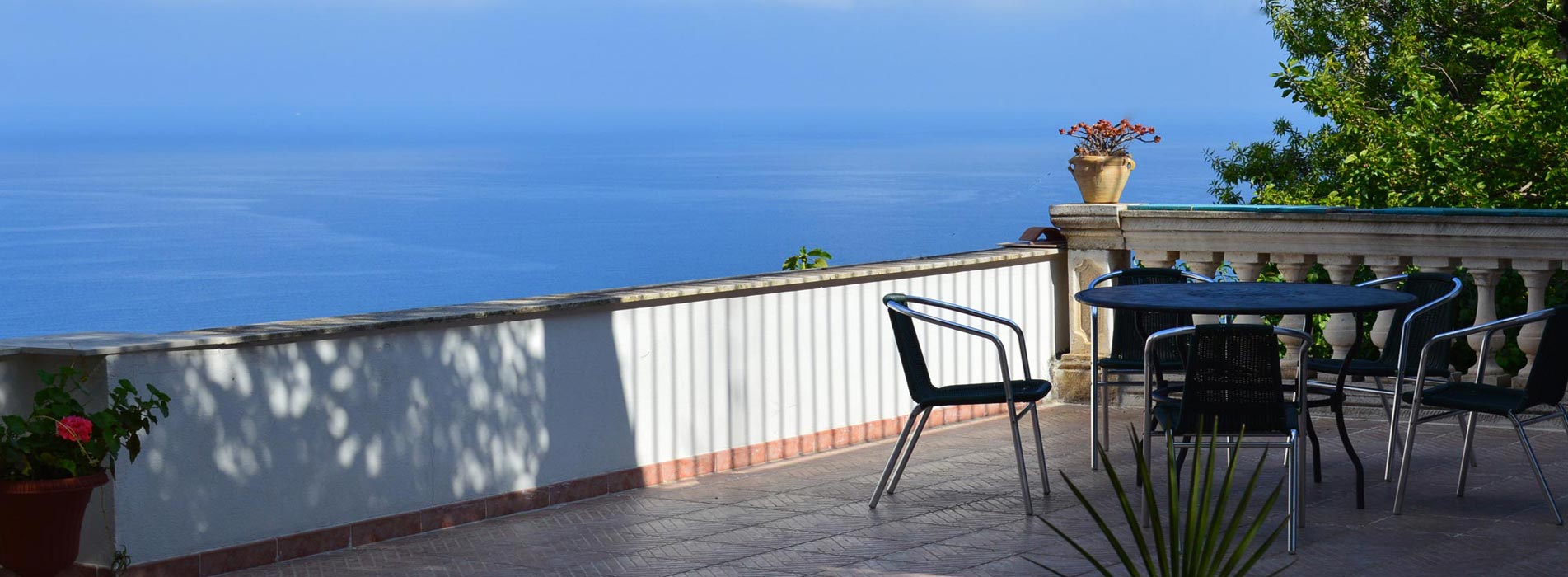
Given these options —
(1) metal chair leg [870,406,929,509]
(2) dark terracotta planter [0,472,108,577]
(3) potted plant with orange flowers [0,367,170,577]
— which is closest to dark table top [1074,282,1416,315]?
(1) metal chair leg [870,406,929,509]

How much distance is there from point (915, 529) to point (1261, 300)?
1488mm

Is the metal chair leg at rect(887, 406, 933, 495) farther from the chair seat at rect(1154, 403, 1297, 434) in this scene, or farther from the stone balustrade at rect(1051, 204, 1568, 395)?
the stone balustrade at rect(1051, 204, 1568, 395)

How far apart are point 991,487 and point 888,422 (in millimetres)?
1444

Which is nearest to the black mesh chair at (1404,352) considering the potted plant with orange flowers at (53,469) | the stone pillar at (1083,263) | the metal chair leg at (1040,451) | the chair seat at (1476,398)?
the chair seat at (1476,398)

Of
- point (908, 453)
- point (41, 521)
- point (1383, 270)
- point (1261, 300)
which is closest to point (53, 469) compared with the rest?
point (41, 521)

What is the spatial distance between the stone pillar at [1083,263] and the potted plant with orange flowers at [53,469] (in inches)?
204

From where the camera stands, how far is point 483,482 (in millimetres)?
6242

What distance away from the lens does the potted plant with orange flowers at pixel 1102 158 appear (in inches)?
343

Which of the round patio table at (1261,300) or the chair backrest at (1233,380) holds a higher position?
the round patio table at (1261,300)

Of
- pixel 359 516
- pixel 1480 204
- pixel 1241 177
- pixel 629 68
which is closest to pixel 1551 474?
pixel 359 516

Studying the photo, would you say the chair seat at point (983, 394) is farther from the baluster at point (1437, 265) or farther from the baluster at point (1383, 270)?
the baluster at point (1437, 265)

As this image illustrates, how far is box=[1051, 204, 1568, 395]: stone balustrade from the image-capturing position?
754 centimetres

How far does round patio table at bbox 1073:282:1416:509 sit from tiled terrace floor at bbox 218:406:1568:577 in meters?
0.41

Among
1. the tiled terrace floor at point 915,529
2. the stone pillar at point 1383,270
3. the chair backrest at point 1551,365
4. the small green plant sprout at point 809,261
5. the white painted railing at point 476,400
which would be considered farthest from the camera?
the small green plant sprout at point 809,261
